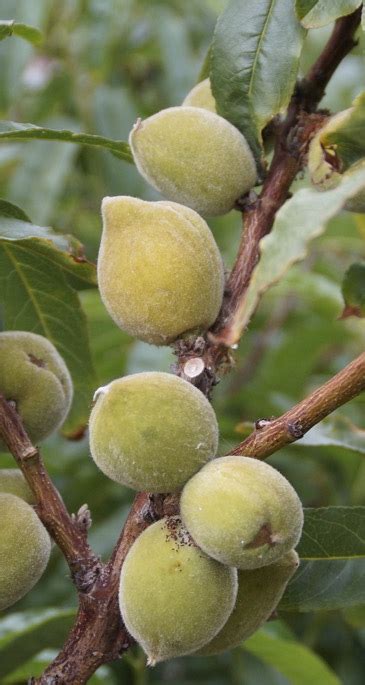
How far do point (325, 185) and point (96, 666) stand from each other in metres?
0.71

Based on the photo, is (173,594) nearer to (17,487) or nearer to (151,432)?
(151,432)

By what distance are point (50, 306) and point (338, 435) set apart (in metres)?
0.54

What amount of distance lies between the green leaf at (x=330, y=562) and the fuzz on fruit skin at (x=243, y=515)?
0.32m

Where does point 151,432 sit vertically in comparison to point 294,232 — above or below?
below

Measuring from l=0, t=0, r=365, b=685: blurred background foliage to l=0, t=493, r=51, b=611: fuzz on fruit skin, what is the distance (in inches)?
21.6

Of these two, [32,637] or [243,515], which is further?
[32,637]

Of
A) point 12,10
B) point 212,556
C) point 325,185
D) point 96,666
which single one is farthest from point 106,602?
point 12,10

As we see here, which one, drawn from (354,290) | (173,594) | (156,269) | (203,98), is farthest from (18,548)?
(203,98)

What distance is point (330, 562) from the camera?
146 centimetres

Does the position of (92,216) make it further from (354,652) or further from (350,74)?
(354,652)

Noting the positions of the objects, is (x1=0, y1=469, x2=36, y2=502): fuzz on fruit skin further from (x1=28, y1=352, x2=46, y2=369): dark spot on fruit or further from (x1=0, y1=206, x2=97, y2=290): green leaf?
(x1=0, y1=206, x2=97, y2=290): green leaf

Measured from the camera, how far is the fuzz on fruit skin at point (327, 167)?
1304 mm

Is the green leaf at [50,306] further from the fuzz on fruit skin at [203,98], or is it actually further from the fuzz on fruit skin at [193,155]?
the fuzz on fruit skin at [203,98]

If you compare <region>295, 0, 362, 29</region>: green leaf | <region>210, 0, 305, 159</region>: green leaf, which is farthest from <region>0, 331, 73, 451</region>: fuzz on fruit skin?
<region>295, 0, 362, 29</region>: green leaf
